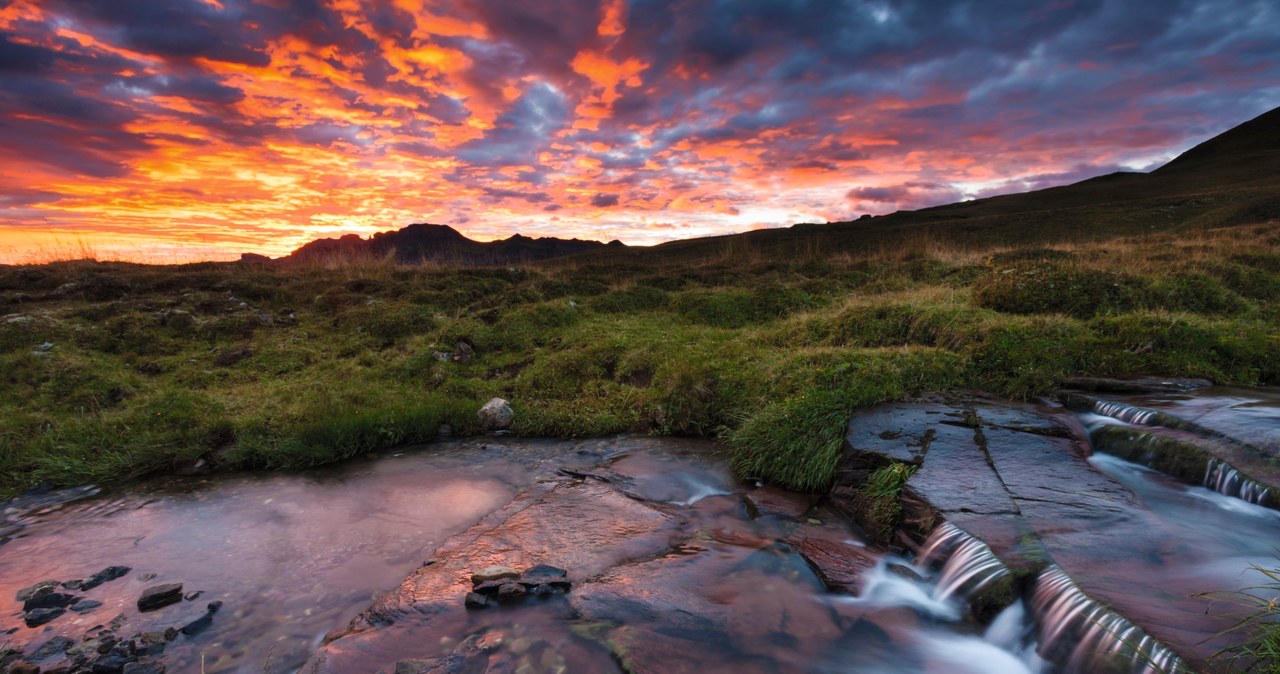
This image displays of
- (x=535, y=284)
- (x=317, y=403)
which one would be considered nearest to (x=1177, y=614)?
(x=317, y=403)

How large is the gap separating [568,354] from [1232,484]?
33.0ft

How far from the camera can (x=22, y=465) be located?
7.73 meters

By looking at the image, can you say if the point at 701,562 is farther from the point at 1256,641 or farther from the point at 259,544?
the point at 259,544

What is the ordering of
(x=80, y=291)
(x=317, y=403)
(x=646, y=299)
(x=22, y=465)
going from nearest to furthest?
(x=22, y=465) → (x=317, y=403) → (x=80, y=291) → (x=646, y=299)

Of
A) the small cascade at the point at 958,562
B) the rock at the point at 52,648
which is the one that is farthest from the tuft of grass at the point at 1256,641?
the rock at the point at 52,648

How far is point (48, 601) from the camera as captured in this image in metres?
4.91

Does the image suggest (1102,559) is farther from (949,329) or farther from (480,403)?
(480,403)

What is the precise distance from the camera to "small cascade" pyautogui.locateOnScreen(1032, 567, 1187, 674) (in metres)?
3.44

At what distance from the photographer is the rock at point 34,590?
499cm

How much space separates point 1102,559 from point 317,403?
1098 cm

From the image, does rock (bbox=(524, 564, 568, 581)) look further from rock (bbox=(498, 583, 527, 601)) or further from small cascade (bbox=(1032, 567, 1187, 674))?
small cascade (bbox=(1032, 567, 1187, 674))

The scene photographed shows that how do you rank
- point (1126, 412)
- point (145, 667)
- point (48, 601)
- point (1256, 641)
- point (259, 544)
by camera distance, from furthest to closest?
point (1126, 412) → point (259, 544) → point (48, 601) → point (145, 667) → point (1256, 641)

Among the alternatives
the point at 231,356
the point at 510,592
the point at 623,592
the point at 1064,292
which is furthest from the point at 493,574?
the point at 1064,292

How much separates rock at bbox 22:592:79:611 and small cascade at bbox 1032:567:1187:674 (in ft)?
27.5
